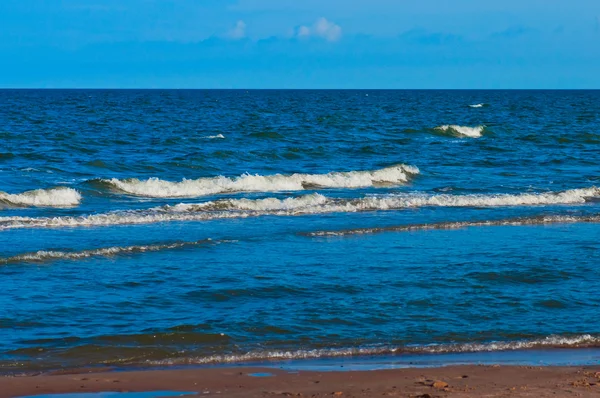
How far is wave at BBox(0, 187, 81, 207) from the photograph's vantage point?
21438mm

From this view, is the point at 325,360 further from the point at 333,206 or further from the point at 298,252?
the point at 333,206

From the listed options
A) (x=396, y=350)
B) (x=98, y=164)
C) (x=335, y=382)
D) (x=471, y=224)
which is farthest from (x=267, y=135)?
(x=335, y=382)

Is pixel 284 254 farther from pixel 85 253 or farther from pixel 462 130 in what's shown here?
pixel 462 130

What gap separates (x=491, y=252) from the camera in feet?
49.8

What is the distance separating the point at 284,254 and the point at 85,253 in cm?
344

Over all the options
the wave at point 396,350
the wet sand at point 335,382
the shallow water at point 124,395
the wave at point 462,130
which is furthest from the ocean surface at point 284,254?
the wave at point 462,130

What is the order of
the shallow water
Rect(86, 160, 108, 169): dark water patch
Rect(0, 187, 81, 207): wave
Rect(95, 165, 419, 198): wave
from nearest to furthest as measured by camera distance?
Result: the shallow water < Rect(0, 187, 81, 207): wave < Rect(95, 165, 419, 198): wave < Rect(86, 160, 108, 169): dark water patch

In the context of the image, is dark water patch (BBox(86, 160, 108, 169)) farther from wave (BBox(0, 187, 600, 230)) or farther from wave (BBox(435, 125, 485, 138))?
wave (BBox(435, 125, 485, 138))

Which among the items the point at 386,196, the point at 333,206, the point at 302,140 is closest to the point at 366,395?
the point at 333,206

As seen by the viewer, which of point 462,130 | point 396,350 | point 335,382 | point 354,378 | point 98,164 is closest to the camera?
point 335,382

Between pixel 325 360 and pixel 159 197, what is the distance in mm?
15201

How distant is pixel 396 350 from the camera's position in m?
9.62

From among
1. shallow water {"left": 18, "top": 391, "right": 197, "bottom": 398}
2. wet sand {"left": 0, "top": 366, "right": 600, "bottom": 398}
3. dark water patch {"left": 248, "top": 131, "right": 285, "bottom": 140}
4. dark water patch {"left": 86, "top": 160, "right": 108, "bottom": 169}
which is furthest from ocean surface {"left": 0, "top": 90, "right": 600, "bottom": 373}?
dark water patch {"left": 248, "top": 131, "right": 285, "bottom": 140}

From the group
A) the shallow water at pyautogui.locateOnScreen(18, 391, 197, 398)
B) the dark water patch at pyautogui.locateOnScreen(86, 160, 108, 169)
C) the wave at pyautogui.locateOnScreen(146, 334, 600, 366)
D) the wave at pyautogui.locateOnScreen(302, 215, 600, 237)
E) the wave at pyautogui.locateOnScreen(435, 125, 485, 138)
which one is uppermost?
the wave at pyautogui.locateOnScreen(435, 125, 485, 138)
